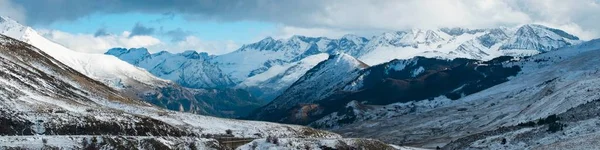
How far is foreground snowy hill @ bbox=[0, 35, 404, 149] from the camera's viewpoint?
3410 inches

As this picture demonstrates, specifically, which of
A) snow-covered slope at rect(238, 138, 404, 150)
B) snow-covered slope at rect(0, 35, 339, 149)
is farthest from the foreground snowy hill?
snow-covered slope at rect(238, 138, 404, 150)

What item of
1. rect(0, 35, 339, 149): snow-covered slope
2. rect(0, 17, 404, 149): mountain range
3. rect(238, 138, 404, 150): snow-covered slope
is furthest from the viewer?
rect(0, 35, 339, 149): snow-covered slope

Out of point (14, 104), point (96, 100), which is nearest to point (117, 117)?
point (14, 104)

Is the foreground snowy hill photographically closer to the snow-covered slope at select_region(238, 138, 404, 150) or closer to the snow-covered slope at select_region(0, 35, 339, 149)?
the snow-covered slope at select_region(0, 35, 339, 149)

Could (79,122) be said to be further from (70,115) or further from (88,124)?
(70,115)

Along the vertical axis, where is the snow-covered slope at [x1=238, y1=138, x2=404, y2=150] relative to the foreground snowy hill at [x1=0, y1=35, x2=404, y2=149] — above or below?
below

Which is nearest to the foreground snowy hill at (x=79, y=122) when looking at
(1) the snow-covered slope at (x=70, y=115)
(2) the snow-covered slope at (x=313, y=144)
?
(1) the snow-covered slope at (x=70, y=115)

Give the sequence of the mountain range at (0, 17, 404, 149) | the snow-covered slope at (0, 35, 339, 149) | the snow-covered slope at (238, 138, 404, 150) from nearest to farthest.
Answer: the mountain range at (0, 17, 404, 149)
the snow-covered slope at (238, 138, 404, 150)
the snow-covered slope at (0, 35, 339, 149)

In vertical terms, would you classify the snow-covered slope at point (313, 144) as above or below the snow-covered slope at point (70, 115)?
below

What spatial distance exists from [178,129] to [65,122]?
74.1ft

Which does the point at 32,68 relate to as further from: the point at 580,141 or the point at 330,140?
the point at 580,141

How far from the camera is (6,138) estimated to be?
7962cm

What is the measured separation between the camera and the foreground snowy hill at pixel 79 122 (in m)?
86.6

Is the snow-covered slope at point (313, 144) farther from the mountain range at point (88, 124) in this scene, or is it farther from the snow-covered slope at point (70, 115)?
the snow-covered slope at point (70, 115)
